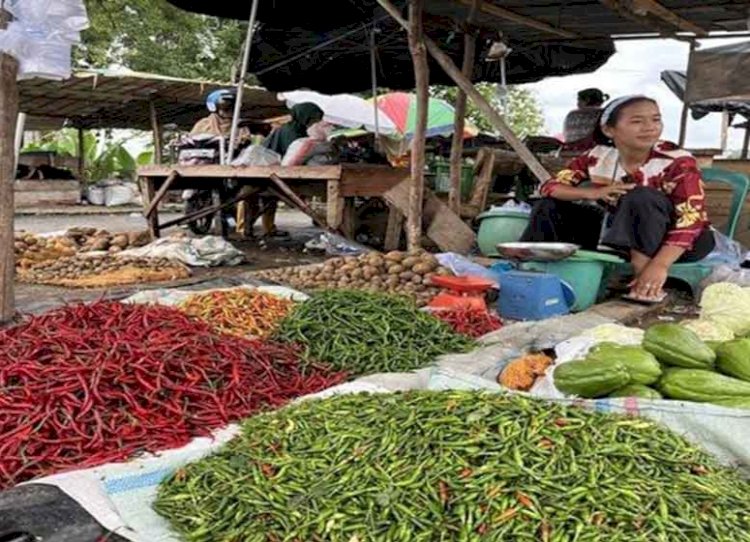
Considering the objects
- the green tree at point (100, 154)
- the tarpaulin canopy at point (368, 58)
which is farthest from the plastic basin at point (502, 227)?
the green tree at point (100, 154)

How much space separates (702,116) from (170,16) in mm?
12335

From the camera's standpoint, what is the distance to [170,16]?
17812 mm

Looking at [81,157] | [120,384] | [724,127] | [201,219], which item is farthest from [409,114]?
[120,384]

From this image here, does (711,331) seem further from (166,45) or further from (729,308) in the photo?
(166,45)

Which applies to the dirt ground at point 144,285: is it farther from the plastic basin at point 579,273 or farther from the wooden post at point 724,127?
the wooden post at point 724,127

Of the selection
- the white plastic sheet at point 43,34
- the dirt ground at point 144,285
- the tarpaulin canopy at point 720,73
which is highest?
the tarpaulin canopy at point 720,73

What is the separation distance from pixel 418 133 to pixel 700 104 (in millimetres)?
6893

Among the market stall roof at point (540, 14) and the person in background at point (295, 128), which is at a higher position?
the market stall roof at point (540, 14)

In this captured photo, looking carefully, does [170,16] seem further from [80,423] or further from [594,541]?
[594,541]

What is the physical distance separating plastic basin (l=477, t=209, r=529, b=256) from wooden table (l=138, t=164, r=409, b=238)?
1.24m

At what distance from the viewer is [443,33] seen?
319 inches

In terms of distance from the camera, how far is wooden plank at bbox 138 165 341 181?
659cm

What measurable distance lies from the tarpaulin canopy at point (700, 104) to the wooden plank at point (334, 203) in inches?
241

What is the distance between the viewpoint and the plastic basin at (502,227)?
5836 mm
